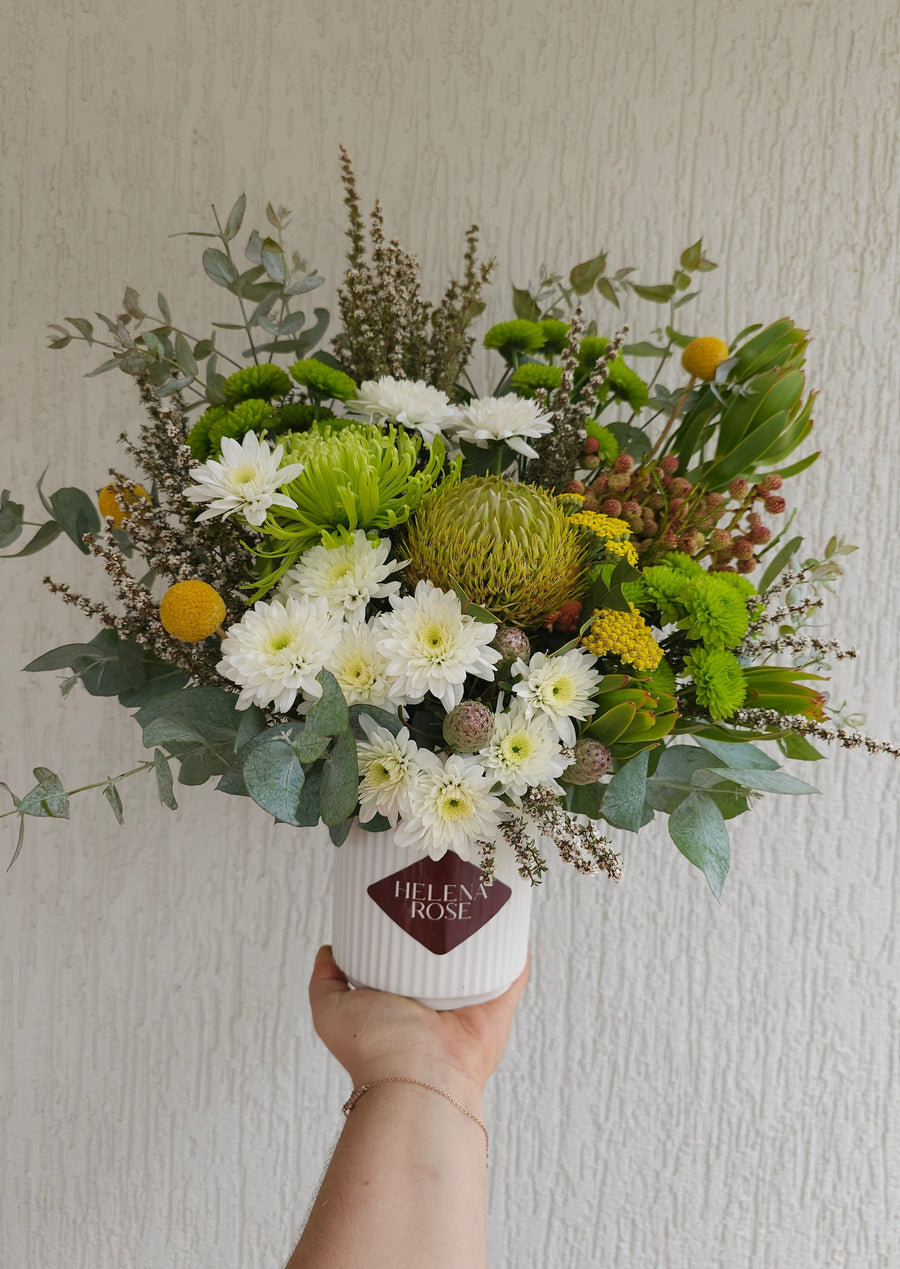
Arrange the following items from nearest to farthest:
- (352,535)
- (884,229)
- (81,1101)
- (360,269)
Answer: (352,535)
(360,269)
(884,229)
(81,1101)

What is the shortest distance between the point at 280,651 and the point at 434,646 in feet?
0.32

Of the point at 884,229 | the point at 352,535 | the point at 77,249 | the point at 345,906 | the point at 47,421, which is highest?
the point at 884,229

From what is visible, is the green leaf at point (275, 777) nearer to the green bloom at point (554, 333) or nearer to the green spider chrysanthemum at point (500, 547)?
the green spider chrysanthemum at point (500, 547)

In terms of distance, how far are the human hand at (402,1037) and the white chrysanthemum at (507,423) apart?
0.44 meters

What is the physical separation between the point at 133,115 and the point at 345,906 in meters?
0.81

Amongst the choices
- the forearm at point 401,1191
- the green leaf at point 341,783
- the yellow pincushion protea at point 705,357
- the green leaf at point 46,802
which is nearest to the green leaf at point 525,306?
the yellow pincushion protea at point 705,357

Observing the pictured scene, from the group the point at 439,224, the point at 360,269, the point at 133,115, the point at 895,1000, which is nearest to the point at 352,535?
the point at 360,269

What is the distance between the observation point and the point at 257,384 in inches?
24.5

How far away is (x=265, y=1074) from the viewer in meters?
0.94

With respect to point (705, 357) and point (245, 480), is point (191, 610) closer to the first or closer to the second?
point (245, 480)

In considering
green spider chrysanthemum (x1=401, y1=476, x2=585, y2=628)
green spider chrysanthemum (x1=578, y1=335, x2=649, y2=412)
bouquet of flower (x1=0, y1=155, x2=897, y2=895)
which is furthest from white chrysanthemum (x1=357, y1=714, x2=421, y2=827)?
green spider chrysanthemum (x1=578, y1=335, x2=649, y2=412)

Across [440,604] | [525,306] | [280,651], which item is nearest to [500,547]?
[440,604]

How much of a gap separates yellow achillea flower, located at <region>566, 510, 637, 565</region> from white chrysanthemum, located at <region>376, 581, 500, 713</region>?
106mm

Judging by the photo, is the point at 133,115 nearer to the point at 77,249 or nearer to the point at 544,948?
the point at 77,249
